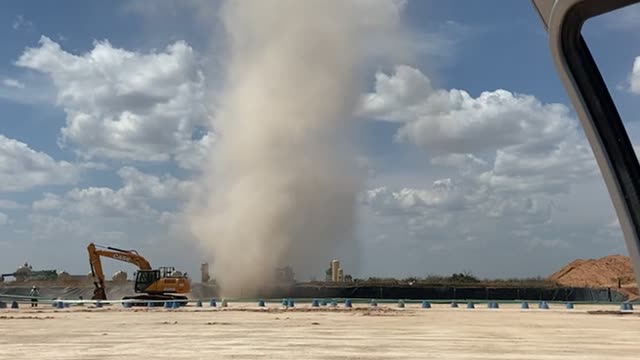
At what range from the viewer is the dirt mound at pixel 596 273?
289ft

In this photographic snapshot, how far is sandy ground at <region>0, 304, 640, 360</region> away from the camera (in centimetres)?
1844

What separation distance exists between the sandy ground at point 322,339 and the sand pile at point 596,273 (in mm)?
58370

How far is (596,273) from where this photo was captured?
305 ft

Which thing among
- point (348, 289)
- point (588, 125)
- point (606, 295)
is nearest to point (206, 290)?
point (348, 289)

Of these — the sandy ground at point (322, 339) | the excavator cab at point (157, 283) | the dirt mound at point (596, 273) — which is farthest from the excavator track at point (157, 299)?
the dirt mound at point (596, 273)

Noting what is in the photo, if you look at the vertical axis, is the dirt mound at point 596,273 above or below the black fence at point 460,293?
above

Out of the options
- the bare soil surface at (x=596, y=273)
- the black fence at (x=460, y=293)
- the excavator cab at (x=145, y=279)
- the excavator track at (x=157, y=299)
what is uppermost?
the bare soil surface at (x=596, y=273)

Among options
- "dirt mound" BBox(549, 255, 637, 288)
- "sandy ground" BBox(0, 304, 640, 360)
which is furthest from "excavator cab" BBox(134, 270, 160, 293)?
"dirt mound" BBox(549, 255, 637, 288)

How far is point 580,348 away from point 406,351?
5133mm

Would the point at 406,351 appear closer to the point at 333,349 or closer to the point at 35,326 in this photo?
the point at 333,349

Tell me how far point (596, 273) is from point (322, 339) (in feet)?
258

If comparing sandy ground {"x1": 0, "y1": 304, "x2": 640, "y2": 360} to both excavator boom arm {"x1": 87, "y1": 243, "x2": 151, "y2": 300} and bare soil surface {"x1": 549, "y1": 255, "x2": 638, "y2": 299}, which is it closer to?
excavator boom arm {"x1": 87, "y1": 243, "x2": 151, "y2": 300}

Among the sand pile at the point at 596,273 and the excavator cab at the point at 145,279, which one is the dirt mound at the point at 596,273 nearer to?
the sand pile at the point at 596,273

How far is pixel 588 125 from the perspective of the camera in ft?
16.5
